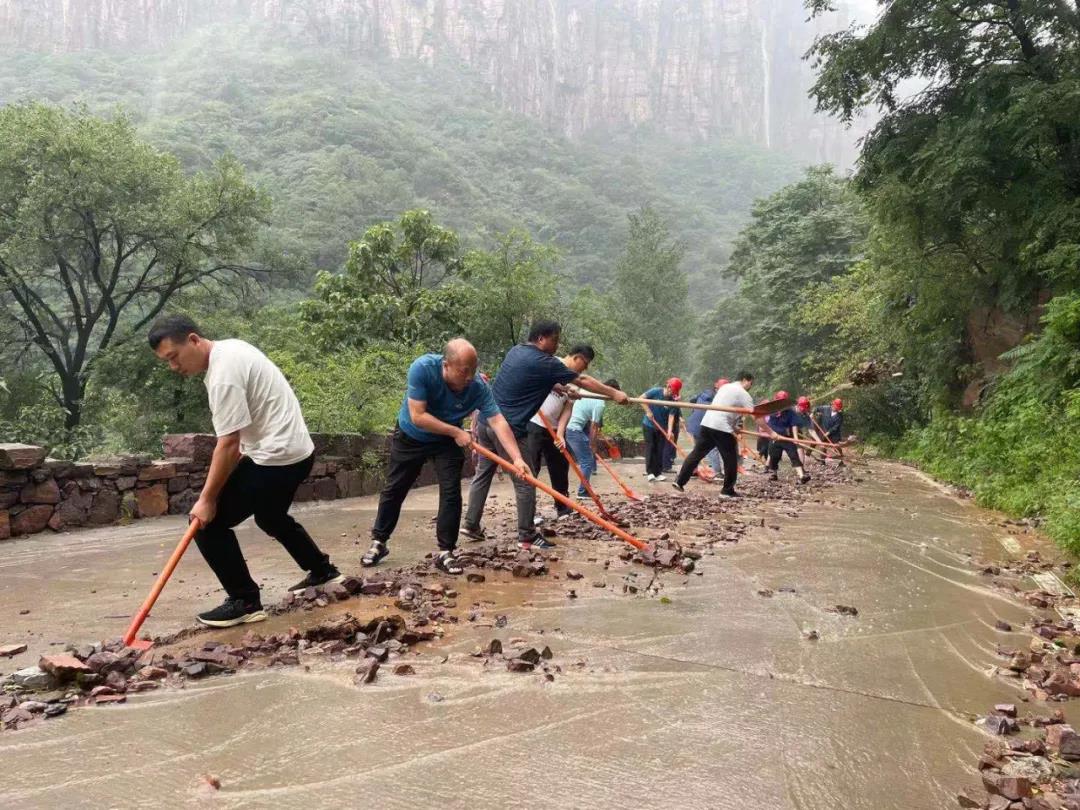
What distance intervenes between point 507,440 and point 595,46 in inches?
7156

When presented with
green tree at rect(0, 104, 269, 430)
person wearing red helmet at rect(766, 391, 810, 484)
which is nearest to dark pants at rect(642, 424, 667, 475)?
person wearing red helmet at rect(766, 391, 810, 484)

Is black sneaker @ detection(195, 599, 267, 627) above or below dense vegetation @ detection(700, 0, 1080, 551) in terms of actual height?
below

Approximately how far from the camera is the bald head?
16.2 ft

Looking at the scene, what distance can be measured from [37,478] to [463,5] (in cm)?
16598

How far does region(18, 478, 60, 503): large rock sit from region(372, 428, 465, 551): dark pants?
379 cm

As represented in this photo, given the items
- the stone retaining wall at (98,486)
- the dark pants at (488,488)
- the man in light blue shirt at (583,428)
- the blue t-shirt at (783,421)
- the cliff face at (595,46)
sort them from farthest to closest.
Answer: the cliff face at (595,46) → the blue t-shirt at (783,421) → the man in light blue shirt at (583,428) → the stone retaining wall at (98,486) → the dark pants at (488,488)

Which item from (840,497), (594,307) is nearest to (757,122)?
(594,307)

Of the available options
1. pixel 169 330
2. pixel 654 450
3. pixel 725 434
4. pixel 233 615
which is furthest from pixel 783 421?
pixel 169 330

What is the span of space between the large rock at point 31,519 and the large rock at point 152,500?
→ 925 millimetres

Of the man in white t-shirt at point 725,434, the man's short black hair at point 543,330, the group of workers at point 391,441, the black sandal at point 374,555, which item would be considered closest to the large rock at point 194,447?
the group of workers at point 391,441

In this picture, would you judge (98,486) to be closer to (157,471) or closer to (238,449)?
(157,471)

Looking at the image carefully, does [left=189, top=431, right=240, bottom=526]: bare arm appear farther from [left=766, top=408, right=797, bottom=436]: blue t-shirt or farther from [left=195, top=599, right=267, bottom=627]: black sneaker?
[left=766, top=408, right=797, bottom=436]: blue t-shirt

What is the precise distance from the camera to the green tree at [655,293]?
57.0 m

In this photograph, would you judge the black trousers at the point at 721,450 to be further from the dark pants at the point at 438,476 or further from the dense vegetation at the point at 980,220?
the dark pants at the point at 438,476
